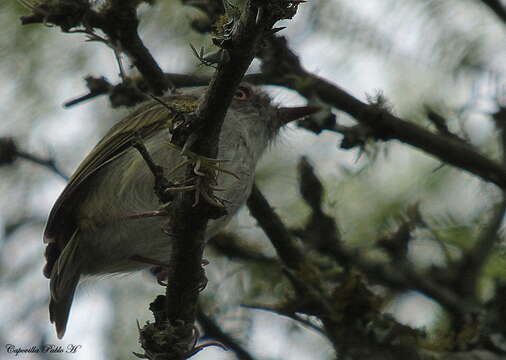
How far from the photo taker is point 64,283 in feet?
13.5

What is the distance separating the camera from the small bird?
3957mm

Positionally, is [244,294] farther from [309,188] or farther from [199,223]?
[199,223]

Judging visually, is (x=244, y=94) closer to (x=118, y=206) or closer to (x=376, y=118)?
(x=376, y=118)

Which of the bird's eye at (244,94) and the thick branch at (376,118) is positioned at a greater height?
the thick branch at (376,118)

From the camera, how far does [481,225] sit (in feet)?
14.4

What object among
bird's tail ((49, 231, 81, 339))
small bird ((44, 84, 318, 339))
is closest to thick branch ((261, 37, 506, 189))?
small bird ((44, 84, 318, 339))

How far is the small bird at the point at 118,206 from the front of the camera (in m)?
3.96

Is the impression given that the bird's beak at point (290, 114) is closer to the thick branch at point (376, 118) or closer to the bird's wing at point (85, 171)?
the thick branch at point (376, 118)

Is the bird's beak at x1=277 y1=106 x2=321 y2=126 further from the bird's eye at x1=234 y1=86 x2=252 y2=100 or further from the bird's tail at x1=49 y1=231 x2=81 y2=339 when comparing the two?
the bird's tail at x1=49 y1=231 x2=81 y2=339

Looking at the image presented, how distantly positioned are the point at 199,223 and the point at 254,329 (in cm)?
196

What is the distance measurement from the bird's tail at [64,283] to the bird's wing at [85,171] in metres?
0.09

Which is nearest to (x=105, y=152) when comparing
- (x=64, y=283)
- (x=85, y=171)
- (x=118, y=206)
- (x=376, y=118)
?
(x=85, y=171)

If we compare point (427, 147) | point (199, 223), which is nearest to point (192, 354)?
point (199, 223)

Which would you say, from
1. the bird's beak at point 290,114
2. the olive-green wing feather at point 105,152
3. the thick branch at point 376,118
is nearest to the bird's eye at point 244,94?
the bird's beak at point 290,114
